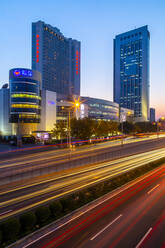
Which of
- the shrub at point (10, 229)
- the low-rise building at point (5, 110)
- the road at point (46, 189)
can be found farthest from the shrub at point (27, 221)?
the low-rise building at point (5, 110)

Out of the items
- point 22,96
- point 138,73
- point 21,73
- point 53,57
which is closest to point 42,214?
point 22,96

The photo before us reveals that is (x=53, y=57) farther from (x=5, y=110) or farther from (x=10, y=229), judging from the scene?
(x=10, y=229)

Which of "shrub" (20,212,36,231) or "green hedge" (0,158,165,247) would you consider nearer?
"green hedge" (0,158,165,247)

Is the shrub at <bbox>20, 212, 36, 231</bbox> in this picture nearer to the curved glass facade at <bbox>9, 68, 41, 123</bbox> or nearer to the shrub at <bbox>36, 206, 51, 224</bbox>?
the shrub at <bbox>36, 206, 51, 224</bbox>

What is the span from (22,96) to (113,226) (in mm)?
70412

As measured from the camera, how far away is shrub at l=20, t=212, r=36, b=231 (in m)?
11.3

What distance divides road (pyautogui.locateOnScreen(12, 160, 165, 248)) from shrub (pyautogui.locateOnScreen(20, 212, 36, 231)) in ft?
2.88

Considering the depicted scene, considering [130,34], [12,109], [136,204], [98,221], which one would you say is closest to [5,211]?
[98,221]

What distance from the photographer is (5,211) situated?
48.5 feet

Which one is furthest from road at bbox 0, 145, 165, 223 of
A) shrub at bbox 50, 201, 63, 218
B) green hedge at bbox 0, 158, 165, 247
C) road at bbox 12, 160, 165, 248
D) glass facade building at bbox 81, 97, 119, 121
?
glass facade building at bbox 81, 97, 119, 121

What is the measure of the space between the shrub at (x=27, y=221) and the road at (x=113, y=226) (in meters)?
0.88

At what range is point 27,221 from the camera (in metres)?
11.3

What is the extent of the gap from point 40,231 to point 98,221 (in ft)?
15.2

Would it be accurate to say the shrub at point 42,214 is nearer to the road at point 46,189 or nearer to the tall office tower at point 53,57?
the road at point 46,189
